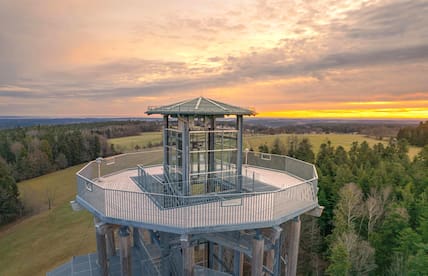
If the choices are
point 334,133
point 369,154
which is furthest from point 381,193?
point 334,133

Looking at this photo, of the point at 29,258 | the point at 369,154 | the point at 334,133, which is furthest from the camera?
the point at 334,133

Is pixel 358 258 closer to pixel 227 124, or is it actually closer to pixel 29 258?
pixel 227 124

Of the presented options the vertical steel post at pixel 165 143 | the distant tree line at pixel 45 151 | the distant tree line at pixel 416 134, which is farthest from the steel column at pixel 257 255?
the distant tree line at pixel 416 134

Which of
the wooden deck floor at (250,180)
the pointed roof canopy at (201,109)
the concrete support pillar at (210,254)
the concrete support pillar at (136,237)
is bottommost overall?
the concrete support pillar at (210,254)

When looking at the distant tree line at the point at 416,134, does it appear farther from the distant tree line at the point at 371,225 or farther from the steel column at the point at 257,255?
the steel column at the point at 257,255

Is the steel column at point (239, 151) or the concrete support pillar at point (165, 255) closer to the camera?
the concrete support pillar at point (165, 255)

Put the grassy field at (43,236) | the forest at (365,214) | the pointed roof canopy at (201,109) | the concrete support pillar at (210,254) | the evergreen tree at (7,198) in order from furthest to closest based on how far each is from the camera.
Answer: the evergreen tree at (7,198) → the grassy field at (43,236) → the forest at (365,214) → the concrete support pillar at (210,254) → the pointed roof canopy at (201,109)

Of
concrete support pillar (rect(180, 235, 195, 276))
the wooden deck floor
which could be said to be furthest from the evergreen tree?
concrete support pillar (rect(180, 235, 195, 276))
